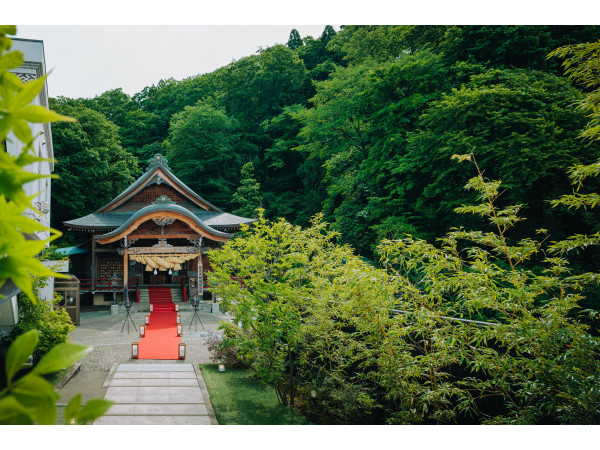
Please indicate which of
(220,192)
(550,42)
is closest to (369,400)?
(550,42)

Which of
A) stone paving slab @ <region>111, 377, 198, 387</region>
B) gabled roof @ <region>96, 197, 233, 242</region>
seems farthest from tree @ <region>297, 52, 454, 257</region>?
stone paving slab @ <region>111, 377, 198, 387</region>

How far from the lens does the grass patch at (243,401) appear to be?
14.4ft

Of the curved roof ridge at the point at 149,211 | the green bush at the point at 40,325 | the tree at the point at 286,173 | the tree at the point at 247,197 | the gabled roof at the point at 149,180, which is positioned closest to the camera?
the green bush at the point at 40,325

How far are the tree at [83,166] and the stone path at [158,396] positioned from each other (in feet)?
33.3

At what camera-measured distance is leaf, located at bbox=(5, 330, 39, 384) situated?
1.58 ft

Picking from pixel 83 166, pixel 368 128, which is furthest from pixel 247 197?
pixel 368 128

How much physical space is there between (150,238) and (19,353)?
41.3 ft

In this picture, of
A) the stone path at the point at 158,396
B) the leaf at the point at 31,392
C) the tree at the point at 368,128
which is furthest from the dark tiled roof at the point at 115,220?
the leaf at the point at 31,392

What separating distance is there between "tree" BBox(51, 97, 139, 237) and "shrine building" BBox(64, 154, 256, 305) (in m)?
1.98

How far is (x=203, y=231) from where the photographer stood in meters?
11.5

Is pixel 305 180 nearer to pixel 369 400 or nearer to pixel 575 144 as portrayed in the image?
pixel 575 144

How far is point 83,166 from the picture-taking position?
14234 millimetres

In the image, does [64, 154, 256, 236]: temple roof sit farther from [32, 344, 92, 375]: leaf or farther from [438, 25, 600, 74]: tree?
[32, 344, 92, 375]: leaf

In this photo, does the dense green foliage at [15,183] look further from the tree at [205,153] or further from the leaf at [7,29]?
the tree at [205,153]
